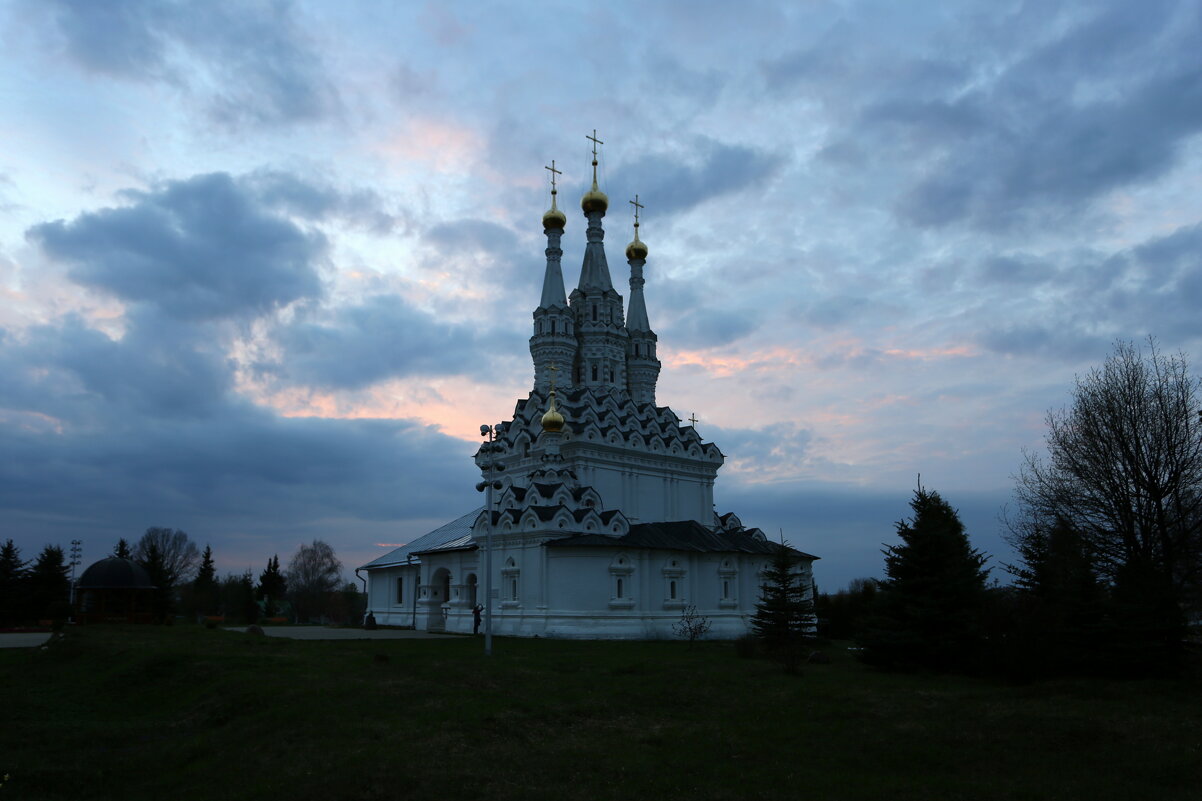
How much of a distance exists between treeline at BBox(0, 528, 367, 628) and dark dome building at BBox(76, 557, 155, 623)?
30.3 inches

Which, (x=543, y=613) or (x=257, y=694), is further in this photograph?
(x=543, y=613)

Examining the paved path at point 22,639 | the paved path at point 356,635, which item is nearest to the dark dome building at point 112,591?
the paved path at point 22,639

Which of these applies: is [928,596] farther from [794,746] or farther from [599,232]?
[599,232]

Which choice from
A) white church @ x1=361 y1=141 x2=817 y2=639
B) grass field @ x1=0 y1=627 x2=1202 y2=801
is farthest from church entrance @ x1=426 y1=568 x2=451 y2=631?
grass field @ x1=0 y1=627 x2=1202 y2=801

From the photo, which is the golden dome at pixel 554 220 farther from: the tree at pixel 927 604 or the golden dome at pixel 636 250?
the tree at pixel 927 604

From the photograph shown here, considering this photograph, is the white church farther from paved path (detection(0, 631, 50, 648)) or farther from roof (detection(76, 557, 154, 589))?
paved path (detection(0, 631, 50, 648))

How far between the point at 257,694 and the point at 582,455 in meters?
23.1

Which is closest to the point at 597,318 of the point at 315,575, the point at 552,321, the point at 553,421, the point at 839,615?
the point at 552,321

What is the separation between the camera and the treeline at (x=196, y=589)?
42.2 meters

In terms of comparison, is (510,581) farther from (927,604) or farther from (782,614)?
(927,604)

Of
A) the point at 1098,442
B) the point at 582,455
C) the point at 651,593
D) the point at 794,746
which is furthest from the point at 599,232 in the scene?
the point at 794,746

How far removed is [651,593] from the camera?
33.2m

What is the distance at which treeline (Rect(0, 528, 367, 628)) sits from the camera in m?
42.2

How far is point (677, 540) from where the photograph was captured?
3488 cm
